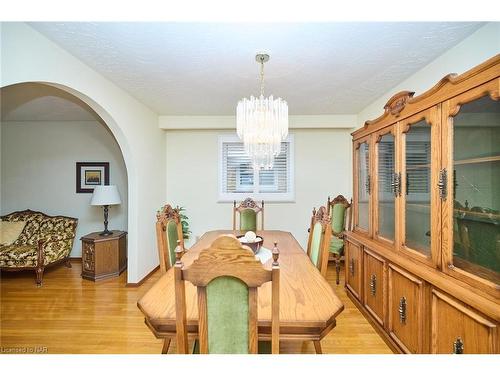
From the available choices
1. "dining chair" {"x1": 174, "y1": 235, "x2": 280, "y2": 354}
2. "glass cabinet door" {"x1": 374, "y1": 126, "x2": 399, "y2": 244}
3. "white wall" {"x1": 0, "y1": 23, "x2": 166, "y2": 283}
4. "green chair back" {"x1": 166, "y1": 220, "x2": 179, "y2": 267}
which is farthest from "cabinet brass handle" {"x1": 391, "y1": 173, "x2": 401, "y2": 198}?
"white wall" {"x1": 0, "y1": 23, "x2": 166, "y2": 283}

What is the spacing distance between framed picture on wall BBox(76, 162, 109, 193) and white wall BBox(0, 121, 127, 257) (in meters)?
0.09

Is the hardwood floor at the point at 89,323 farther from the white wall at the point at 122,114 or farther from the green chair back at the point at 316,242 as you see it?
the green chair back at the point at 316,242

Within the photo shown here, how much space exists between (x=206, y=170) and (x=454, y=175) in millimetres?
3549

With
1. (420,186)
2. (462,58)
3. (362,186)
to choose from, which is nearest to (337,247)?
(362,186)

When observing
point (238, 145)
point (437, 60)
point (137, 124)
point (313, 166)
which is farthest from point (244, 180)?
point (437, 60)

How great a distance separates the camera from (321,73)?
249 cm

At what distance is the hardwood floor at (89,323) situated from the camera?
6.60ft

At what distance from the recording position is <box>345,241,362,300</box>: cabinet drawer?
2.55 metres

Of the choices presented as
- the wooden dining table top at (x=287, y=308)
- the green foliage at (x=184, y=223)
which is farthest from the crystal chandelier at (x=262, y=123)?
the green foliage at (x=184, y=223)

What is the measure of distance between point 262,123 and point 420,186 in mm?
1298

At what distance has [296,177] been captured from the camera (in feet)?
14.2

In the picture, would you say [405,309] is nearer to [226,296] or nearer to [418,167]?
[418,167]

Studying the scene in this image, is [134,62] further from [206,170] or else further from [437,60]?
[437,60]

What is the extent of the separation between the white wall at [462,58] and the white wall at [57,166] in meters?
4.40
